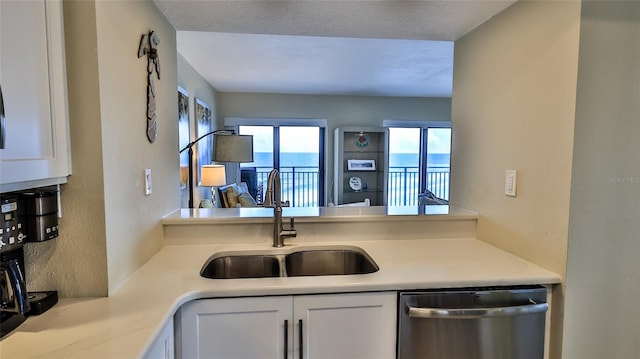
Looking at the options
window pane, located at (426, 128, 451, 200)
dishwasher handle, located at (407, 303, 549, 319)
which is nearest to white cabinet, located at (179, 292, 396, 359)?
dishwasher handle, located at (407, 303, 549, 319)

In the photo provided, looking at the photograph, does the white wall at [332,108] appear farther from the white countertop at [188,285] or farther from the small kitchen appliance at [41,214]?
the small kitchen appliance at [41,214]

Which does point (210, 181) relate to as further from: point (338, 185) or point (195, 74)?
point (338, 185)

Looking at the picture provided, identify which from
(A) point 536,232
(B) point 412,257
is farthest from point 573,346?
(B) point 412,257

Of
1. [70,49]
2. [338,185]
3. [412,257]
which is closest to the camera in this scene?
[70,49]

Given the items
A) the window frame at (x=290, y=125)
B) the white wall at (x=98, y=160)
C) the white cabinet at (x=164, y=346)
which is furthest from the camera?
the window frame at (x=290, y=125)

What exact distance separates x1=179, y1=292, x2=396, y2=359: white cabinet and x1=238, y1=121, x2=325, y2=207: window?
475 centimetres

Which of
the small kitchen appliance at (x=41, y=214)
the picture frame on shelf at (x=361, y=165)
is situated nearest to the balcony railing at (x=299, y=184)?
the picture frame on shelf at (x=361, y=165)

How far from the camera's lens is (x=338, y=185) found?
6.11 meters

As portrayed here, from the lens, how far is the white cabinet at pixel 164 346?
1.00 meters

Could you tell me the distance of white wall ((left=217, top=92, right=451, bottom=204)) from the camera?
19.5 feet

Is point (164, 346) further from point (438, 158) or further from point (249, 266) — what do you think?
point (438, 158)

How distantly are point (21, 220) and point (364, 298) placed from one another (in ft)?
3.70

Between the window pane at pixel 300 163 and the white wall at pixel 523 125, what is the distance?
4283 mm

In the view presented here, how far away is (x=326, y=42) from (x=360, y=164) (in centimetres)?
331
